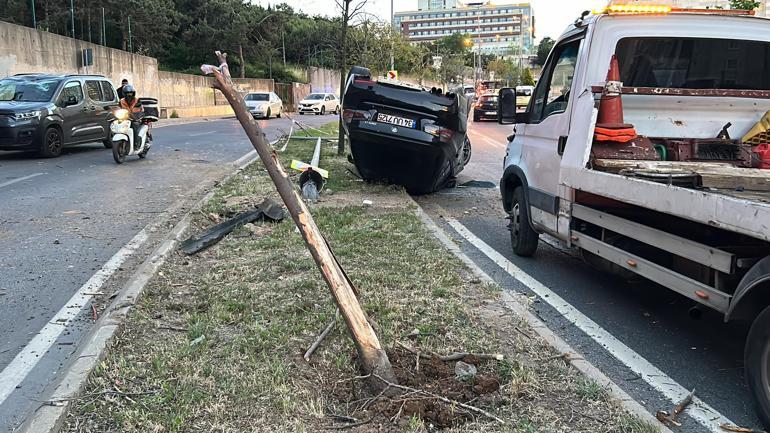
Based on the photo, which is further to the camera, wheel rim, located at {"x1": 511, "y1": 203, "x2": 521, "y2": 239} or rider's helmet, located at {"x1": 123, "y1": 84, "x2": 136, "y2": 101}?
rider's helmet, located at {"x1": 123, "y1": 84, "x2": 136, "y2": 101}

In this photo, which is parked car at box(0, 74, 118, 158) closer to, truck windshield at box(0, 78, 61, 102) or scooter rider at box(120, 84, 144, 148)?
truck windshield at box(0, 78, 61, 102)

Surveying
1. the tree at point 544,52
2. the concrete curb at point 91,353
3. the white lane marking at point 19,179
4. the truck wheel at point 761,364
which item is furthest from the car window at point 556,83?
the white lane marking at point 19,179

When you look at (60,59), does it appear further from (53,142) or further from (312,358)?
(312,358)

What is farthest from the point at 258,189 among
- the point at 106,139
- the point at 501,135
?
the point at 501,135

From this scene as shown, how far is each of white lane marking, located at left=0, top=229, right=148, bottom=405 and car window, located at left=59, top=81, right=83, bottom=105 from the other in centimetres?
976

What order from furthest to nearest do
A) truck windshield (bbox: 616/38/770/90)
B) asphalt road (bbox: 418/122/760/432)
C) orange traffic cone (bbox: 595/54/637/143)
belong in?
truck windshield (bbox: 616/38/770/90), orange traffic cone (bbox: 595/54/637/143), asphalt road (bbox: 418/122/760/432)

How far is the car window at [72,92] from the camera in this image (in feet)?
46.9

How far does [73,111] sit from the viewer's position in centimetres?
1442

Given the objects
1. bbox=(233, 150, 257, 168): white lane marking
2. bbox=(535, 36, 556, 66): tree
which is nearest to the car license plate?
bbox=(535, 36, 556, 66): tree

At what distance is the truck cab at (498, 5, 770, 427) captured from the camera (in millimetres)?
4285

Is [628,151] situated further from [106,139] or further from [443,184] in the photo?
[106,139]

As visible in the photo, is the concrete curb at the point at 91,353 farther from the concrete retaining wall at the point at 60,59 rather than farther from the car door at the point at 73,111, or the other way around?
the concrete retaining wall at the point at 60,59

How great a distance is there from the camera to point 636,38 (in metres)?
5.30

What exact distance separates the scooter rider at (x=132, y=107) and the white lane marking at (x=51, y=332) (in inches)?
323
